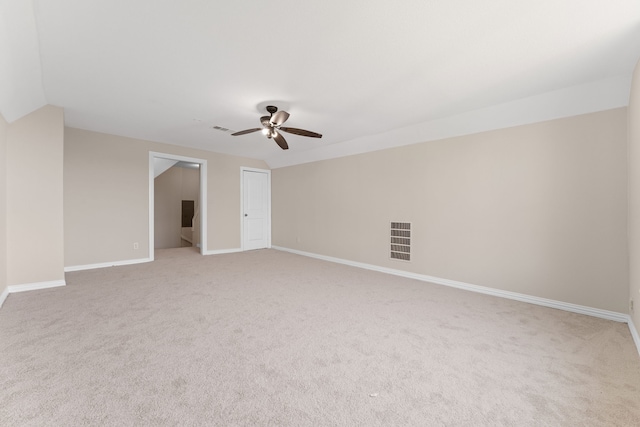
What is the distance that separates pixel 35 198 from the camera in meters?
3.42

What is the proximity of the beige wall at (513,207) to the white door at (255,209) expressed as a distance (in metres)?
2.80

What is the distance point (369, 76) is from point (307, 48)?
28.9 inches

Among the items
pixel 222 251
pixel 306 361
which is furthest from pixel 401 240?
pixel 222 251

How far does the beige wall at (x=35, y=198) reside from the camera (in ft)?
10.8

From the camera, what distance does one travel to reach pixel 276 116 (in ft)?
10.4

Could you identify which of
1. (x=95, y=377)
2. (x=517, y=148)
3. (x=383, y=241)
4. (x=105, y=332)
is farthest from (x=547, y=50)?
(x=105, y=332)

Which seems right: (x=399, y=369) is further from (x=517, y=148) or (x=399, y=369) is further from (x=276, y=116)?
(x=517, y=148)

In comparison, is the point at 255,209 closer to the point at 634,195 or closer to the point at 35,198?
the point at 35,198

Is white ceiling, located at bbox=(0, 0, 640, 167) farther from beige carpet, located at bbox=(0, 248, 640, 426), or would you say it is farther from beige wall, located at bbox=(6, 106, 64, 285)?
beige carpet, located at bbox=(0, 248, 640, 426)

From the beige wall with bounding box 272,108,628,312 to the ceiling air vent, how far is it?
0.11m

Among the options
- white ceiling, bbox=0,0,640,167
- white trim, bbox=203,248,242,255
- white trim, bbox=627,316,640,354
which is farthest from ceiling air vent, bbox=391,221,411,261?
white trim, bbox=203,248,242,255

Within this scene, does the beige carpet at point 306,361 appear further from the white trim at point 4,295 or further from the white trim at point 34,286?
the white trim at point 34,286

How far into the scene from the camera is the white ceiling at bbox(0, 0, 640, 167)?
177 centimetres

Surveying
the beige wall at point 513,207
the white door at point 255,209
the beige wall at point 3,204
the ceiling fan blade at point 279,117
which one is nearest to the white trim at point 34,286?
the beige wall at point 3,204
